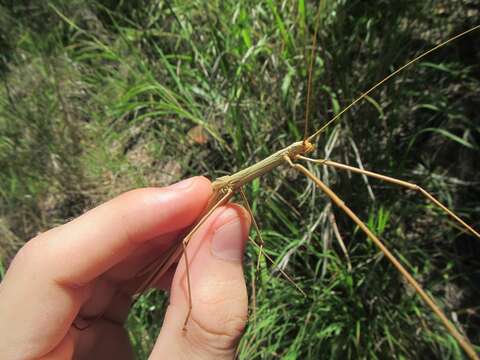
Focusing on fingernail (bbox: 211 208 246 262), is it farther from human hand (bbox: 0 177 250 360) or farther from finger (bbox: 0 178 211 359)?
finger (bbox: 0 178 211 359)

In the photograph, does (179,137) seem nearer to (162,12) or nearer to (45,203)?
(162,12)

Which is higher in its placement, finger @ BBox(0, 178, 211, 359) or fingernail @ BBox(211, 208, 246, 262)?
finger @ BBox(0, 178, 211, 359)

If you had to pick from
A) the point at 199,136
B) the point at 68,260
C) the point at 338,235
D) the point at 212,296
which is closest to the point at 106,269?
the point at 68,260

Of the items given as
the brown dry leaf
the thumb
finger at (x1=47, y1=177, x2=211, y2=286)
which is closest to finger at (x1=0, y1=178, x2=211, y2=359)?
finger at (x1=47, y1=177, x2=211, y2=286)

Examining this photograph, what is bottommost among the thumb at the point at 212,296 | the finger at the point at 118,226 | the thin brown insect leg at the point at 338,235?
the thin brown insect leg at the point at 338,235

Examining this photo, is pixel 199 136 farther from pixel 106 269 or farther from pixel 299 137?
pixel 106 269

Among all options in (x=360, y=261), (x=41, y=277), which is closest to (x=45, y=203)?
(x=41, y=277)

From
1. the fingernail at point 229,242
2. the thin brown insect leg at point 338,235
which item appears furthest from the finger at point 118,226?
the thin brown insect leg at point 338,235

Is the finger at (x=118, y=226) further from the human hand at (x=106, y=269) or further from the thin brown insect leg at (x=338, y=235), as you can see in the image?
the thin brown insect leg at (x=338, y=235)
